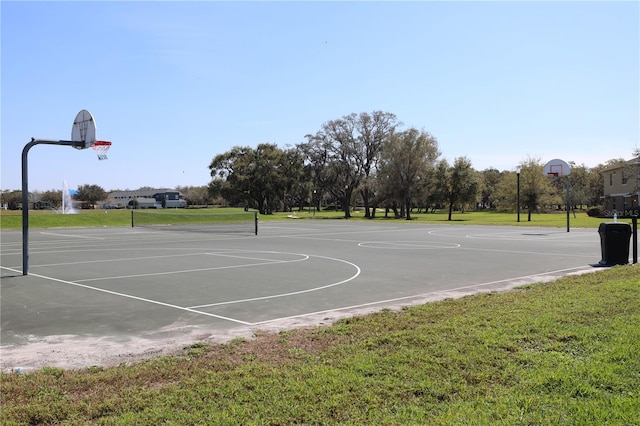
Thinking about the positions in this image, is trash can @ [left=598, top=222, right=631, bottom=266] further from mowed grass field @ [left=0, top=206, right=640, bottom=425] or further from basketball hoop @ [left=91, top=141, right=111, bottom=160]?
basketball hoop @ [left=91, top=141, right=111, bottom=160]

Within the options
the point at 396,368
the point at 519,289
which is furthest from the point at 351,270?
the point at 396,368

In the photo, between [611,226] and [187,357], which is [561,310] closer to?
[187,357]

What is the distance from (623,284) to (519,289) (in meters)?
1.92

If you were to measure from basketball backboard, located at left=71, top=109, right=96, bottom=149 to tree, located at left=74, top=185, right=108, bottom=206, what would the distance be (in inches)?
5554

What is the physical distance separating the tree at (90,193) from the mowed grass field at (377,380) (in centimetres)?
15085

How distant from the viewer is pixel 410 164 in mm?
68500

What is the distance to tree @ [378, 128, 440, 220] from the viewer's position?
68.5 meters

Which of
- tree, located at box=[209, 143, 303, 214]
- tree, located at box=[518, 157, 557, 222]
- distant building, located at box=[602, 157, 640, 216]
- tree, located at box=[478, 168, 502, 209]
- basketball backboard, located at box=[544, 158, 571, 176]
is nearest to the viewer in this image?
basketball backboard, located at box=[544, 158, 571, 176]

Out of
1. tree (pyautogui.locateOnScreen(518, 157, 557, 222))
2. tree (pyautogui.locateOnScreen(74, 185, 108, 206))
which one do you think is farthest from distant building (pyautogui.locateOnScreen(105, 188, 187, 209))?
tree (pyautogui.locateOnScreen(518, 157, 557, 222))

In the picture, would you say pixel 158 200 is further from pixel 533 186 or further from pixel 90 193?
pixel 533 186

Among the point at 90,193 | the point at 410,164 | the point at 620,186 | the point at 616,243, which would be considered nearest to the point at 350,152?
the point at 410,164

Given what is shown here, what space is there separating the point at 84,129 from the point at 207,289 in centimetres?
627

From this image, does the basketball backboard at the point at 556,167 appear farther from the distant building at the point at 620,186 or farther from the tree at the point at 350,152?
the tree at the point at 350,152

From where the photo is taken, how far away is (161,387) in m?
4.90
